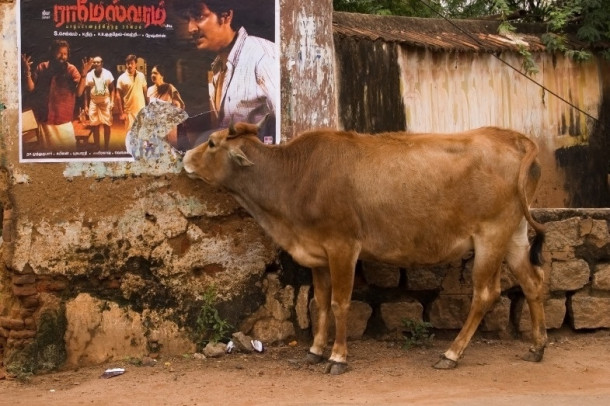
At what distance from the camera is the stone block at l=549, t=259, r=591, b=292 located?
8.27m

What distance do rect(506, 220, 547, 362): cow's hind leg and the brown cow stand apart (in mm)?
229

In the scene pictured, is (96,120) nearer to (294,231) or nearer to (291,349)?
(294,231)

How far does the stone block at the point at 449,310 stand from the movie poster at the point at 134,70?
204 cm

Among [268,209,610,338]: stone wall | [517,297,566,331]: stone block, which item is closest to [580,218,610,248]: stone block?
[268,209,610,338]: stone wall

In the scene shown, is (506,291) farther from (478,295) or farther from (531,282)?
(478,295)

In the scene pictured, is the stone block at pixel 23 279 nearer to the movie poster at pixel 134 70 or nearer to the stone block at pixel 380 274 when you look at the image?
the movie poster at pixel 134 70

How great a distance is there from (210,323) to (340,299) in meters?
1.16

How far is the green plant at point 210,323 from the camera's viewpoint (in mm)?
7582

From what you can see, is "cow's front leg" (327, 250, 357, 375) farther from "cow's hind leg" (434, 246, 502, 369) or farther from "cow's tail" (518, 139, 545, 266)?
"cow's tail" (518, 139, 545, 266)

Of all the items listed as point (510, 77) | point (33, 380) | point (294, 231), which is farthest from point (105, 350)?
point (510, 77)

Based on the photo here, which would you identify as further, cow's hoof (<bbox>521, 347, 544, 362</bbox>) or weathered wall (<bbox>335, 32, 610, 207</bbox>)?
weathered wall (<bbox>335, 32, 610, 207</bbox>)

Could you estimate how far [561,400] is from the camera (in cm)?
647

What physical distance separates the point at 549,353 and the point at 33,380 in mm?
4164

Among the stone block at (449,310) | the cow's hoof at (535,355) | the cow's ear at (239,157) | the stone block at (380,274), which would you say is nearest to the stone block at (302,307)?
the stone block at (380,274)
